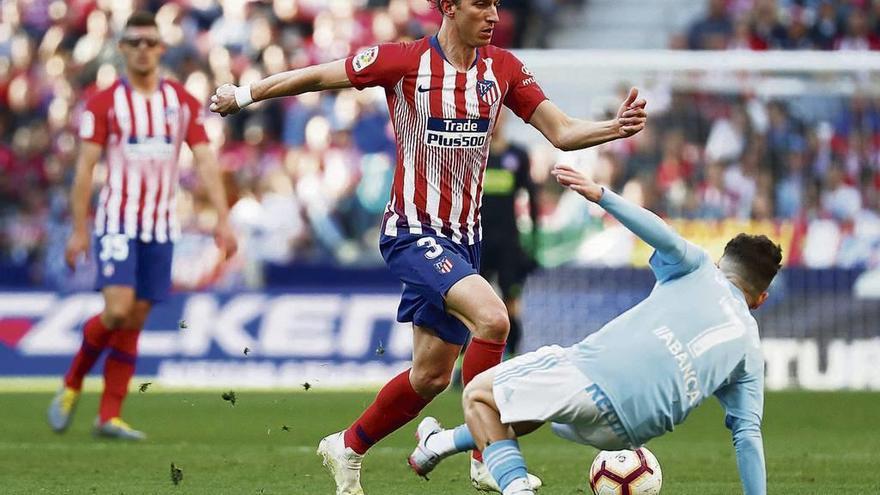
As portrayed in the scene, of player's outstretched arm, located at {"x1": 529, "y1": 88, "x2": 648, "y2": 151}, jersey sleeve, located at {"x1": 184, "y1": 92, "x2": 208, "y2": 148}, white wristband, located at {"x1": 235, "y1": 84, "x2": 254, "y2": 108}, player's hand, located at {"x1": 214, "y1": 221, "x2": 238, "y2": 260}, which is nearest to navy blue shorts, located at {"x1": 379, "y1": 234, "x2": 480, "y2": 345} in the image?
player's outstretched arm, located at {"x1": 529, "y1": 88, "x2": 648, "y2": 151}

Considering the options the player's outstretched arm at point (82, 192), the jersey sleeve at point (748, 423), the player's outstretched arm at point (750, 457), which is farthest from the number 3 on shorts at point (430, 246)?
the player's outstretched arm at point (82, 192)

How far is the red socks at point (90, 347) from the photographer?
33.8 feet

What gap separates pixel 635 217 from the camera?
5457 mm

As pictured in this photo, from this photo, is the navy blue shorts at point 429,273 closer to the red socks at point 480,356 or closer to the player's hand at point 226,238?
the red socks at point 480,356

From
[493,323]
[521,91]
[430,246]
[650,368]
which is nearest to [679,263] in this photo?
[650,368]

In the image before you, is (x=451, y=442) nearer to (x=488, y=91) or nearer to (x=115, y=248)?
(x=488, y=91)

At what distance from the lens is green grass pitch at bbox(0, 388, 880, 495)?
25.6 ft

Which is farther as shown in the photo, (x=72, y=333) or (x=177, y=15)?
(x=177, y=15)

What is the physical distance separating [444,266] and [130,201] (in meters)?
3.89

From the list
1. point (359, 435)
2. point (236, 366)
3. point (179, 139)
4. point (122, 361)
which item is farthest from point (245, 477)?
point (236, 366)

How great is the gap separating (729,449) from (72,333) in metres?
7.40

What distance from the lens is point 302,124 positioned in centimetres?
1878

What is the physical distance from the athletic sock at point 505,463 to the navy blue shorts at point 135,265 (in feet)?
16.1

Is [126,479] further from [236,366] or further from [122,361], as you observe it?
[236,366]
